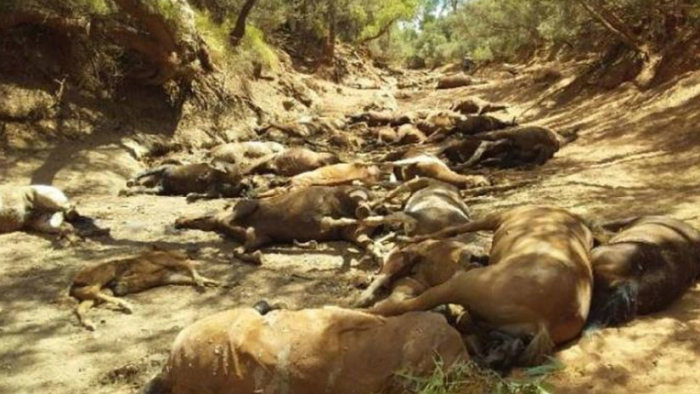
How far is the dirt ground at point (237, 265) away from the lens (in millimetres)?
3973

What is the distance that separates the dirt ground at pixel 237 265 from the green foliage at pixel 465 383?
341 millimetres

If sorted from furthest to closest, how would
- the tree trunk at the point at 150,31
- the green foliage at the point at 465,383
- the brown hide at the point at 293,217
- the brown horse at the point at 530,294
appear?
the tree trunk at the point at 150,31 → the brown hide at the point at 293,217 → the brown horse at the point at 530,294 → the green foliage at the point at 465,383

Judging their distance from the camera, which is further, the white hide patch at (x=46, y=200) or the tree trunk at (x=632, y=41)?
the tree trunk at (x=632, y=41)

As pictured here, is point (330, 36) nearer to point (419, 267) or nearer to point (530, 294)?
point (419, 267)

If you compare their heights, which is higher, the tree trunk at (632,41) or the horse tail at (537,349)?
the tree trunk at (632,41)

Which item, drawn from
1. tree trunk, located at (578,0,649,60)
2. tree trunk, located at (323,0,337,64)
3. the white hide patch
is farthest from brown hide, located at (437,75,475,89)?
the white hide patch

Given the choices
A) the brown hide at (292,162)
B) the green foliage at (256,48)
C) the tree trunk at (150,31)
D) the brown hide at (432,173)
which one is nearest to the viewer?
the brown hide at (432,173)

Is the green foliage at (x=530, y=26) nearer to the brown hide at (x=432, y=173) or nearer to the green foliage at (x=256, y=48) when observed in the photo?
the brown hide at (x=432, y=173)

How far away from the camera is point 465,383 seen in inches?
130

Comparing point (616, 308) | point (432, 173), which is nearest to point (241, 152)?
point (432, 173)

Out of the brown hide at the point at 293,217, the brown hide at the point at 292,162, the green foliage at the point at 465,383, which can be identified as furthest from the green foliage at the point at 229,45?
the green foliage at the point at 465,383

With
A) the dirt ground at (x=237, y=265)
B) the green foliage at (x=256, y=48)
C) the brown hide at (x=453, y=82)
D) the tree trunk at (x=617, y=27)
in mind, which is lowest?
the dirt ground at (x=237, y=265)

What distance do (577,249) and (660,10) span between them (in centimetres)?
1183

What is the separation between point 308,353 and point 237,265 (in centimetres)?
332
